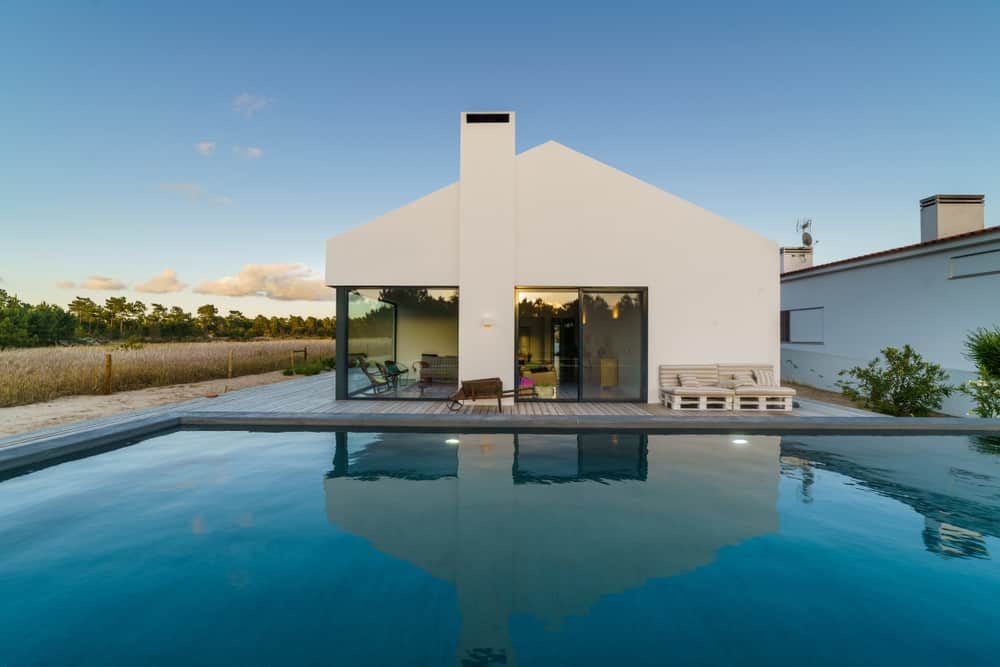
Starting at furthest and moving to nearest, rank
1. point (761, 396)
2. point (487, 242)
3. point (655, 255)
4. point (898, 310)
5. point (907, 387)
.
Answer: point (898, 310) < point (655, 255) < point (487, 242) < point (907, 387) < point (761, 396)

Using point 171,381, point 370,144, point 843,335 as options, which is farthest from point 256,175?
point 843,335

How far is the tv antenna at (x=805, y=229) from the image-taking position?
632 inches

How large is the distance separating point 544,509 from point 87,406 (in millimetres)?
10848

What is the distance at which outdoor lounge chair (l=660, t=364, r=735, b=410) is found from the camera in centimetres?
838

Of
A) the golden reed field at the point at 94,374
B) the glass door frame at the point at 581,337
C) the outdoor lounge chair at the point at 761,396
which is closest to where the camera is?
the outdoor lounge chair at the point at 761,396

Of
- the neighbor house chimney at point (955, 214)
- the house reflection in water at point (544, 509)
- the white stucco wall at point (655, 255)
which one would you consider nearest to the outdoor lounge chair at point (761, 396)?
the white stucco wall at point (655, 255)

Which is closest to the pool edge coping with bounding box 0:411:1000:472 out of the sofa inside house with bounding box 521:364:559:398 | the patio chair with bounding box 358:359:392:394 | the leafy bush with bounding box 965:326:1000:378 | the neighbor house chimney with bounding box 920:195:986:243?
the leafy bush with bounding box 965:326:1000:378

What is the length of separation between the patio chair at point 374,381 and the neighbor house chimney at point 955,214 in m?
15.4

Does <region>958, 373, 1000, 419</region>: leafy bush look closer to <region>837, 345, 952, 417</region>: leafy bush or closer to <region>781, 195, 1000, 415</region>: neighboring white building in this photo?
A: <region>837, 345, 952, 417</region>: leafy bush

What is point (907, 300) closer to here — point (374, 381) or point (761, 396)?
point (761, 396)

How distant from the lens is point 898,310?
10656mm

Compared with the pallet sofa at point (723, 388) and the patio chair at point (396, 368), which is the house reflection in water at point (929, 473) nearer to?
the pallet sofa at point (723, 388)

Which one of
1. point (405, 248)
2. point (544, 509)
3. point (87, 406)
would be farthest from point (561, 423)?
point (87, 406)

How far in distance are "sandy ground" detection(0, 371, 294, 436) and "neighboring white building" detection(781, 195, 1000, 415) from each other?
18.5m
